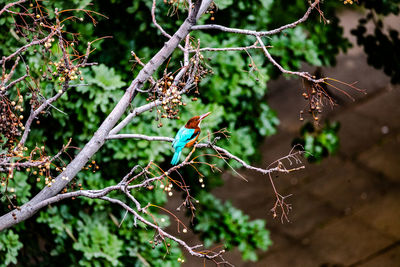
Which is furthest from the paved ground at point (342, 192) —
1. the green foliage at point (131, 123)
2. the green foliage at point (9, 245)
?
the green foliage at point (9, 245)

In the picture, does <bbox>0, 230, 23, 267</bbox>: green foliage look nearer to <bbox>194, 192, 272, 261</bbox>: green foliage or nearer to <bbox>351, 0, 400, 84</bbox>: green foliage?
<bbox>194, 192, 272, 261</bbox>: green foliage

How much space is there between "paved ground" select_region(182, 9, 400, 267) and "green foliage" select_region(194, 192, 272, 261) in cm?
251

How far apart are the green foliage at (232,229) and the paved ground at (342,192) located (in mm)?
2510

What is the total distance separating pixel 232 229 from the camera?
5.31 metres

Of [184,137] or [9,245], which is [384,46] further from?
[9,245]

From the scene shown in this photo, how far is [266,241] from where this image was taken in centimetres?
534

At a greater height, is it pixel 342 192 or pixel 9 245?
pixel 342 192

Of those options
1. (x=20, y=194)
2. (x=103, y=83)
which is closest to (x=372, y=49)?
(x=103, y=83)

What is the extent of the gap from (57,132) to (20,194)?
0.64m

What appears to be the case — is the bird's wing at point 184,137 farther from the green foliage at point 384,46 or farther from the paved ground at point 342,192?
the paved ground at point 342,192

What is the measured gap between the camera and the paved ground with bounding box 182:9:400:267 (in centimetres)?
797

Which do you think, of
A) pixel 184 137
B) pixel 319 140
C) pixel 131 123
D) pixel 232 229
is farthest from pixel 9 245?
pixel 319 140

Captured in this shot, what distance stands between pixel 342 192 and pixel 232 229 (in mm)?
4098

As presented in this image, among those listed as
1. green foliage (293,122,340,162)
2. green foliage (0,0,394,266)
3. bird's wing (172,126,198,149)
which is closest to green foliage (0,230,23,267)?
green foliage (0,0,394,266)
